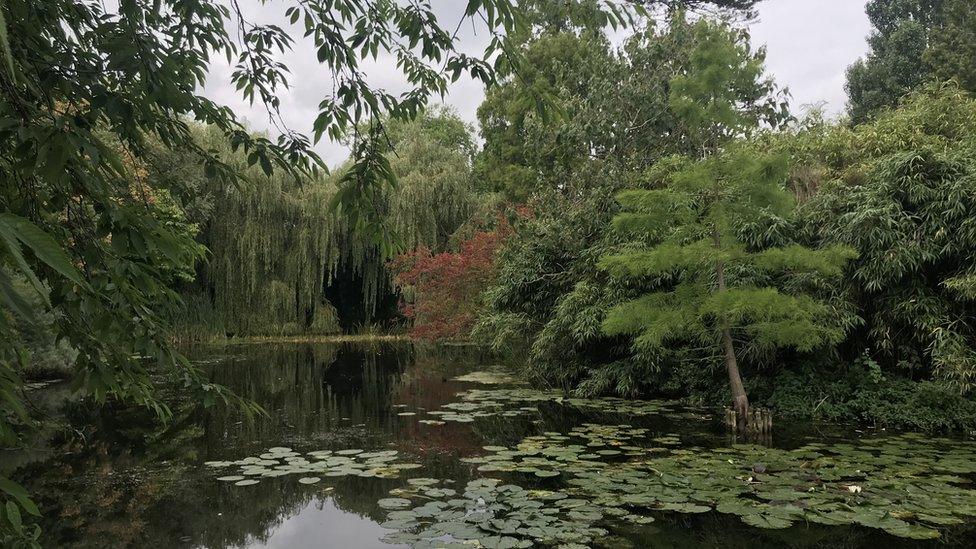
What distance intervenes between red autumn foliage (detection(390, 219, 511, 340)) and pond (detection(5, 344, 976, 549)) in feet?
16.2

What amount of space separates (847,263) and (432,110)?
77.8ft

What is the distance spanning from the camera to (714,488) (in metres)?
4.11

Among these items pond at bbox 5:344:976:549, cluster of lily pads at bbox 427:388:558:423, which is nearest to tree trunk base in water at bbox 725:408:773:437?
pond at bbox 5:344:976:549

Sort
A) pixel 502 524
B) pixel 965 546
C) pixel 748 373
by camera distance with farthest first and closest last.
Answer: pixel 748 373 < pixel 502 524 < pixel 965 546

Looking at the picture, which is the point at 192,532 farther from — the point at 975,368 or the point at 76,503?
the point at 975,368

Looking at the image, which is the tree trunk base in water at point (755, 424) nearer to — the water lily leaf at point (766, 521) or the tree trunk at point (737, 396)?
the tree trunk at point (737, 396)

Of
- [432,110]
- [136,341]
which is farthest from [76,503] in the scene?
[432,110]

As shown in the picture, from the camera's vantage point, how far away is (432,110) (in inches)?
1118

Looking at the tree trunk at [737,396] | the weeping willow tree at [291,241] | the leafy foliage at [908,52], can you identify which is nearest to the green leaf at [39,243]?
the tree trunk at [737,396]

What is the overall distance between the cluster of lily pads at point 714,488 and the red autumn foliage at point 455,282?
6.73 meters

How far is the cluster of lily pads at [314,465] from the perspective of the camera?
184 inches

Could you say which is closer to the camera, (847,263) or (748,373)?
(847,263)

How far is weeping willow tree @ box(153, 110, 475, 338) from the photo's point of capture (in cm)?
1566

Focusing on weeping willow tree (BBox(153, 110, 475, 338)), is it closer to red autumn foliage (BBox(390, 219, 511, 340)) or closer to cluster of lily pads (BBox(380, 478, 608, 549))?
red autumn foliage (BBox(390, 219, 511, 340))
